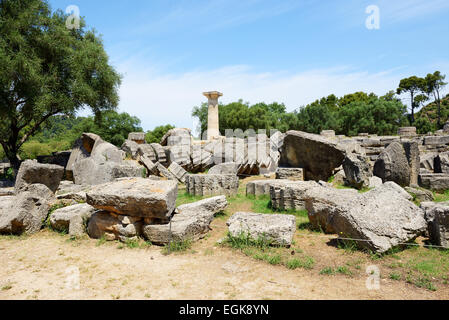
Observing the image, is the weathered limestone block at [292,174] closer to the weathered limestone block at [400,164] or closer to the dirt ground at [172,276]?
the weathered limestone block at [400,164]

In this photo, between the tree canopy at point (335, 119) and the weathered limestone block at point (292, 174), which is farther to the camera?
the tree canopy at point (335, 119)

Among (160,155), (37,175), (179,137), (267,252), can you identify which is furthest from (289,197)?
(179,137)

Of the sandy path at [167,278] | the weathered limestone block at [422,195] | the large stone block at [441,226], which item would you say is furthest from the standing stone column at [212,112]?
the large stone block at [441,226]

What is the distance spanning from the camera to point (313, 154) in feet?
30.3

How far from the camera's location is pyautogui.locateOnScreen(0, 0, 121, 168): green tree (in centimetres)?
1188

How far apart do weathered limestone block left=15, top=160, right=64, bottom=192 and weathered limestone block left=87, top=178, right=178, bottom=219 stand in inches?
125

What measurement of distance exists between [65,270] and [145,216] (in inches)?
56.0

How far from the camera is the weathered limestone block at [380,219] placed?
4.22 meters

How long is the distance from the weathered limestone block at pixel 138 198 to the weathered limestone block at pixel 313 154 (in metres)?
5.34

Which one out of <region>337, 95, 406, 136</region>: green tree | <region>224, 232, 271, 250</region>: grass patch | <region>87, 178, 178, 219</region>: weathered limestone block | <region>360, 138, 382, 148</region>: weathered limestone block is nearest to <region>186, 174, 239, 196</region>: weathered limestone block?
<region>87, 178, 178, 219</region>: weathered limestone block

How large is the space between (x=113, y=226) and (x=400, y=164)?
24.7 feet

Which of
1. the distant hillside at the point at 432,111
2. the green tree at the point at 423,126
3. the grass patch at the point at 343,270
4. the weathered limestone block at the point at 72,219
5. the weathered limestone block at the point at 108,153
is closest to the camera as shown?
the grass patch at the point at 343,270

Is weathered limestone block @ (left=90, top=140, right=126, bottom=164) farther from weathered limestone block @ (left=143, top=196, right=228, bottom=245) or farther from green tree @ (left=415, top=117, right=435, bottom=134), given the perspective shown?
green tree @ (left=415, top=117, right=435, bottom=134)

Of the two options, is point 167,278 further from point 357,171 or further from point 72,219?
point 357,171
